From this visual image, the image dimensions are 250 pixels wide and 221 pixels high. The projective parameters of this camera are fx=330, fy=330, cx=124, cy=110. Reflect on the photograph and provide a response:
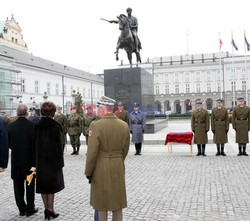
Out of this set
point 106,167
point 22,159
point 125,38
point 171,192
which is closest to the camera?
point 106,167

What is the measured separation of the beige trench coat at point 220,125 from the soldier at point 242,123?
341mm

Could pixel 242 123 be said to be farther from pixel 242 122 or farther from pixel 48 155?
pixel 48 155

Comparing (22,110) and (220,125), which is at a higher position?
(22,110)

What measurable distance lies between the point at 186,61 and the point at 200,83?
6.88 meters

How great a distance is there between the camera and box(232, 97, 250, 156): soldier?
1074 centimetres

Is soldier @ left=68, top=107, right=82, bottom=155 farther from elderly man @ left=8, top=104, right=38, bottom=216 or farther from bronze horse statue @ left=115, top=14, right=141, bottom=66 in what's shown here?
elderly man @ left=8, top=104, right=38, bottom=216

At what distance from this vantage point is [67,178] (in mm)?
7727

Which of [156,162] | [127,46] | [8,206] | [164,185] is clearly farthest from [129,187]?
[127,46]

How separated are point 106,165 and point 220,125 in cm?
791

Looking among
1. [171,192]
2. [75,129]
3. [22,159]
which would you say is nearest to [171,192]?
[171,192]

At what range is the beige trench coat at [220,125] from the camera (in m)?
10.8

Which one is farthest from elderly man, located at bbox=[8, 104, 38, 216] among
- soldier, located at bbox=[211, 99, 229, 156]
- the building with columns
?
the building with columns

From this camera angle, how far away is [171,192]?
20.2 feet

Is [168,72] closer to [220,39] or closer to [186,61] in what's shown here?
[186,61]
